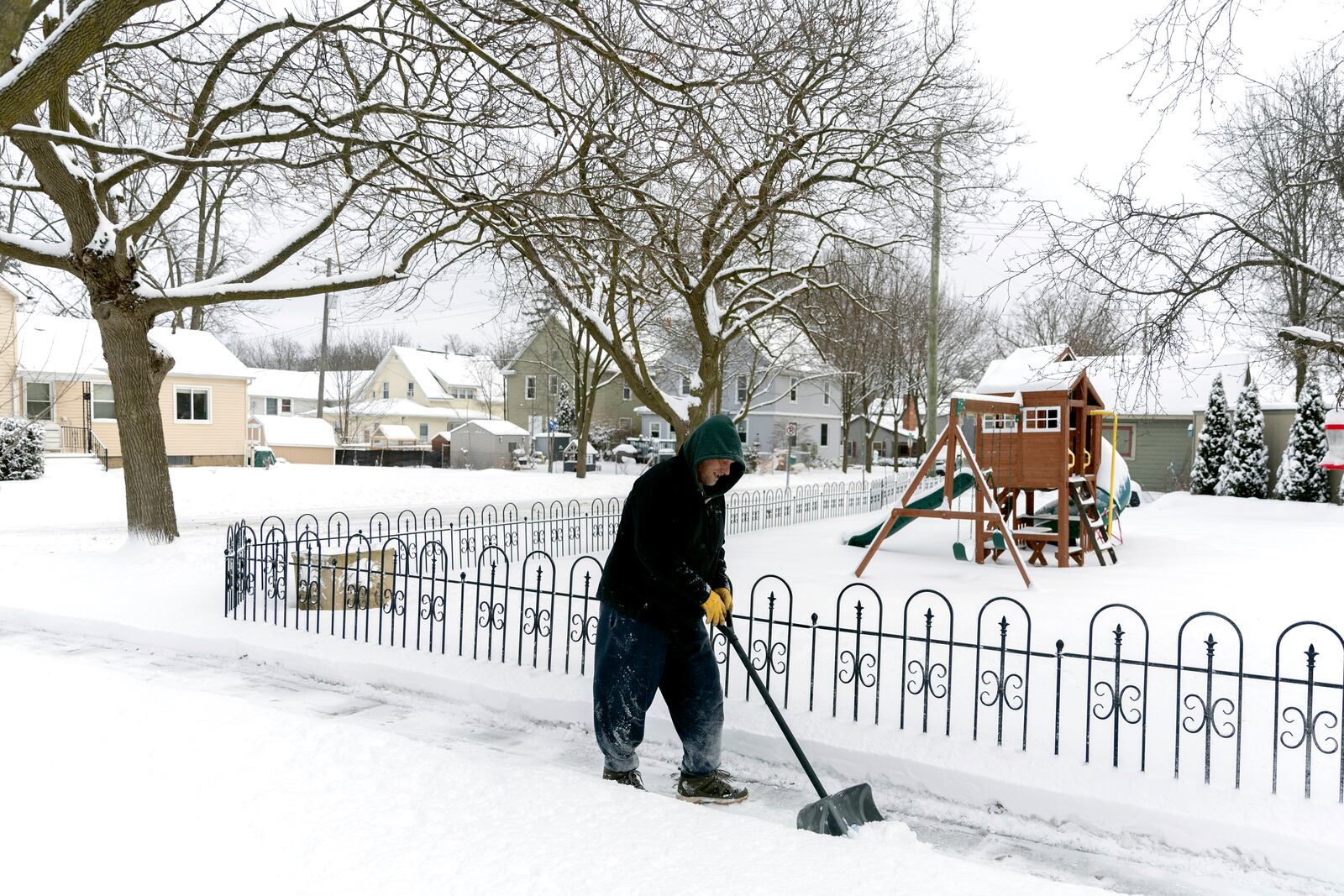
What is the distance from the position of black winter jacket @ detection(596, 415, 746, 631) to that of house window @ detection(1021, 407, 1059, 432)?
26.9ft

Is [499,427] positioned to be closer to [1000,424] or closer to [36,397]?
[36,397]

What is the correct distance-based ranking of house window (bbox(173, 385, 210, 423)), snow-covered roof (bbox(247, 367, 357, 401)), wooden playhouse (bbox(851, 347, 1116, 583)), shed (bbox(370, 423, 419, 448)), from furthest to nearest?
snow-covered roof (bbox(247, 367, 357, 401)), shed (bbox(370, 423, 419, 448)), house window (bbox(173, 385, 210, 423)), wooden playhouse (bbox(851, 347, 1116, 583))

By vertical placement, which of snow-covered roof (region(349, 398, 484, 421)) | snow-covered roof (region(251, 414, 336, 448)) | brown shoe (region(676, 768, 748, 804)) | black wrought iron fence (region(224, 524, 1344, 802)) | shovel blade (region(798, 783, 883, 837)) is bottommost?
brown shoe (region(676, 768, 748, 804))

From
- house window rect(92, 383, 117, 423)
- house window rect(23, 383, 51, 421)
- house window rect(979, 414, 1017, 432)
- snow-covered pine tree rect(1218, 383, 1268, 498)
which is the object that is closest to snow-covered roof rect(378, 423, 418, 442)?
house window rect(92, 383, 117, 423)

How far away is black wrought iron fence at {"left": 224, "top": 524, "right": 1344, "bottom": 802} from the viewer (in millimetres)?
4672

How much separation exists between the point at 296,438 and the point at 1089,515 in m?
35.6

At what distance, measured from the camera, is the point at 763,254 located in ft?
49.9

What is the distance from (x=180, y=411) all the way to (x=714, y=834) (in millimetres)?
31339

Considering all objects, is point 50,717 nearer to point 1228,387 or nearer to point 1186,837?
point 1186,837

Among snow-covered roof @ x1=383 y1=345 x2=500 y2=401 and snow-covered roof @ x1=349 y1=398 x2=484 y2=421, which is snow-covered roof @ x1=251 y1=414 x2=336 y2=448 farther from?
snow-covered roof @ x1=383 y1=345 x2=500 y2=401

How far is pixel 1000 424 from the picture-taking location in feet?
39.3

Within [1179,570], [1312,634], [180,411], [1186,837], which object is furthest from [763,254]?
[180,411]

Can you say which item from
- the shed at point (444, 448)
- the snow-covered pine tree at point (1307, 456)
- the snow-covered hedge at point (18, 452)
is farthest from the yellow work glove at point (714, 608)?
the shed at point (444, 448)

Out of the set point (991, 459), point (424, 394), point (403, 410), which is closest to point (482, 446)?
A: point (403, 410)
